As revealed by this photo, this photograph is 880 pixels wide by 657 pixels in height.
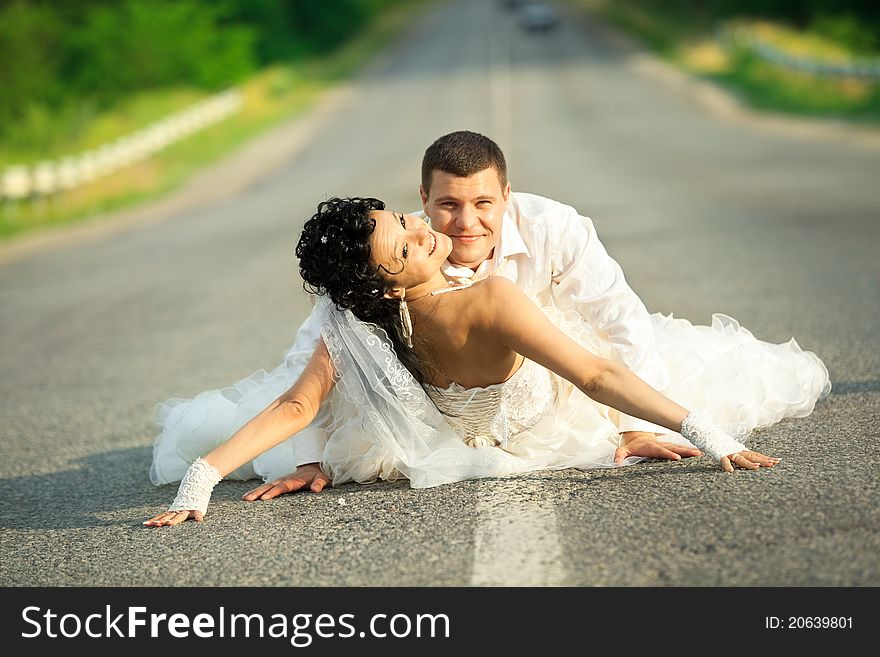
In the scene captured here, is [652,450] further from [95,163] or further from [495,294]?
[95,163]

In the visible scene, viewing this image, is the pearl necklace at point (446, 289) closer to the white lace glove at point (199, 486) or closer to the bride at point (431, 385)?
the bride at point (431, 385)

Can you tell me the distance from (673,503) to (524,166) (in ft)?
61.4

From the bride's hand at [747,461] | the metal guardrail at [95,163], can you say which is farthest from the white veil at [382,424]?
the metal guardrail at [95,163]

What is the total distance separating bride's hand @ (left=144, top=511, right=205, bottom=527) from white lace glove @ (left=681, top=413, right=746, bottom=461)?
6.08 ft

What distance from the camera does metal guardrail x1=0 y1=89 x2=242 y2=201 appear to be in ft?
65.4

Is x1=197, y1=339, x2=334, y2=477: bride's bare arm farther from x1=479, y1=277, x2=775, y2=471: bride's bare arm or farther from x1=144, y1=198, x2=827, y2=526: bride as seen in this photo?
x1=479, y1=277, x2=775, y2=471: bride's bare arm

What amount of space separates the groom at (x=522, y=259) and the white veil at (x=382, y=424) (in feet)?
0.48

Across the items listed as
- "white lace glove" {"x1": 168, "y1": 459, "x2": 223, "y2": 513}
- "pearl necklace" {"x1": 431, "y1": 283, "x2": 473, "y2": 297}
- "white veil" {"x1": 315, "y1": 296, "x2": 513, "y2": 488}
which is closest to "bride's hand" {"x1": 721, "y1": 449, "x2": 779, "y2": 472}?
"white veil" {"x1": 315, "y1": 296, "x2": 513, "y2": 488}

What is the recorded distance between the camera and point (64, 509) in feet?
16.7

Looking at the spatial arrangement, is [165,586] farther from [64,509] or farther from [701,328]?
[701,328]

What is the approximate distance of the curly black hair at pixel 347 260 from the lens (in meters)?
4.52

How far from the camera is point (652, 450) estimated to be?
4836 mm

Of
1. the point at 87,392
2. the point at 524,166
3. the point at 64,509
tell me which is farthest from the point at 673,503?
the point at 524,166
